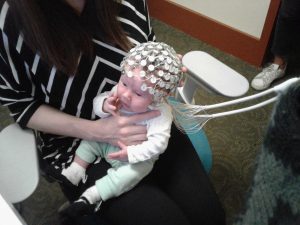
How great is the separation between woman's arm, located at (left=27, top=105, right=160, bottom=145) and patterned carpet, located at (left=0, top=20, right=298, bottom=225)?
0.61m

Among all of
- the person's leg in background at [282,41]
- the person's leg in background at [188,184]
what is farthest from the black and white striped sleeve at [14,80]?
the person's leg in background at [282,41]

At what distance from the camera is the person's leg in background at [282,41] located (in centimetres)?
166

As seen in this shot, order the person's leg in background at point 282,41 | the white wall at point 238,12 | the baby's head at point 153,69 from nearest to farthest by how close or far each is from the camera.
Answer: the baby's head at point 153,69
the person's leg in background at point 282,41
the white wall at point 238,12

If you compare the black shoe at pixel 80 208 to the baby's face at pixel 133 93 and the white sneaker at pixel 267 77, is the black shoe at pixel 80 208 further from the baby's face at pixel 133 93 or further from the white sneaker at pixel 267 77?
the white sneaker at pixel 267 77

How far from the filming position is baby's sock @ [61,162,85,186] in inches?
37.6

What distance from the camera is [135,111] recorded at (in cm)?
91

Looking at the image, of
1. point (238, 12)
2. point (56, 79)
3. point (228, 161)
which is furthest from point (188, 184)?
point (238, 12)

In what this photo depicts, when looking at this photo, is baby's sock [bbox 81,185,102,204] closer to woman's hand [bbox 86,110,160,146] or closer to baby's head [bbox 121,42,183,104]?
woman's hand [bbox 86,110,160,146]

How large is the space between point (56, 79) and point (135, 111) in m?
0.21

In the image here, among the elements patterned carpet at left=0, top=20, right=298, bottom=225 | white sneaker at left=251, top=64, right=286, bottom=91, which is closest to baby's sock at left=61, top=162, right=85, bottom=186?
patterned carpet at left=0, top=20, right=298, bottom=225

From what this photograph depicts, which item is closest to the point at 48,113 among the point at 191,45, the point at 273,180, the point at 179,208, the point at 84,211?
the point at 84,211

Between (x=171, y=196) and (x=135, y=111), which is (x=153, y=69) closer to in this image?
(x=135, y=111)

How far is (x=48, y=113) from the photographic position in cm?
97

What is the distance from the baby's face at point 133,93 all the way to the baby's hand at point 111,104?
0.06ft
